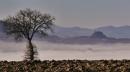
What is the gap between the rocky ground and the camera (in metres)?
40.8

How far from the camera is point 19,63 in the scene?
156 feet

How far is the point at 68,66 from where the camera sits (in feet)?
141

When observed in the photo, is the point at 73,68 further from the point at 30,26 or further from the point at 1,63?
the point at 30,26

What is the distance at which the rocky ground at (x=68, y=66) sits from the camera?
4075cm

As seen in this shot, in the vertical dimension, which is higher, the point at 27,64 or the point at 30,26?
the point at 30,26

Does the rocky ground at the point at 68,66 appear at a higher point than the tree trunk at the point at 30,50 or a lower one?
lower

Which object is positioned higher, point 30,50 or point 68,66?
point 30,50

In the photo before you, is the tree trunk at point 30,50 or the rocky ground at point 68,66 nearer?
the rocky ground at point 68,66

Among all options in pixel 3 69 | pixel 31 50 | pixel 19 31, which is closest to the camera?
pixel 3 69

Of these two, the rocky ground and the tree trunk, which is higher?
the tree trunk

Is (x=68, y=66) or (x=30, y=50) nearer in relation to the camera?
(x=68, y=66)

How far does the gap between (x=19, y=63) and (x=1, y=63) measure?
2.19 metres

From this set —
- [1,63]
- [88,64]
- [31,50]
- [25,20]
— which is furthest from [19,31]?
[88,64]

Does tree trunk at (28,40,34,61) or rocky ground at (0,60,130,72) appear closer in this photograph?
rocky ground at (0,60,130,72)
